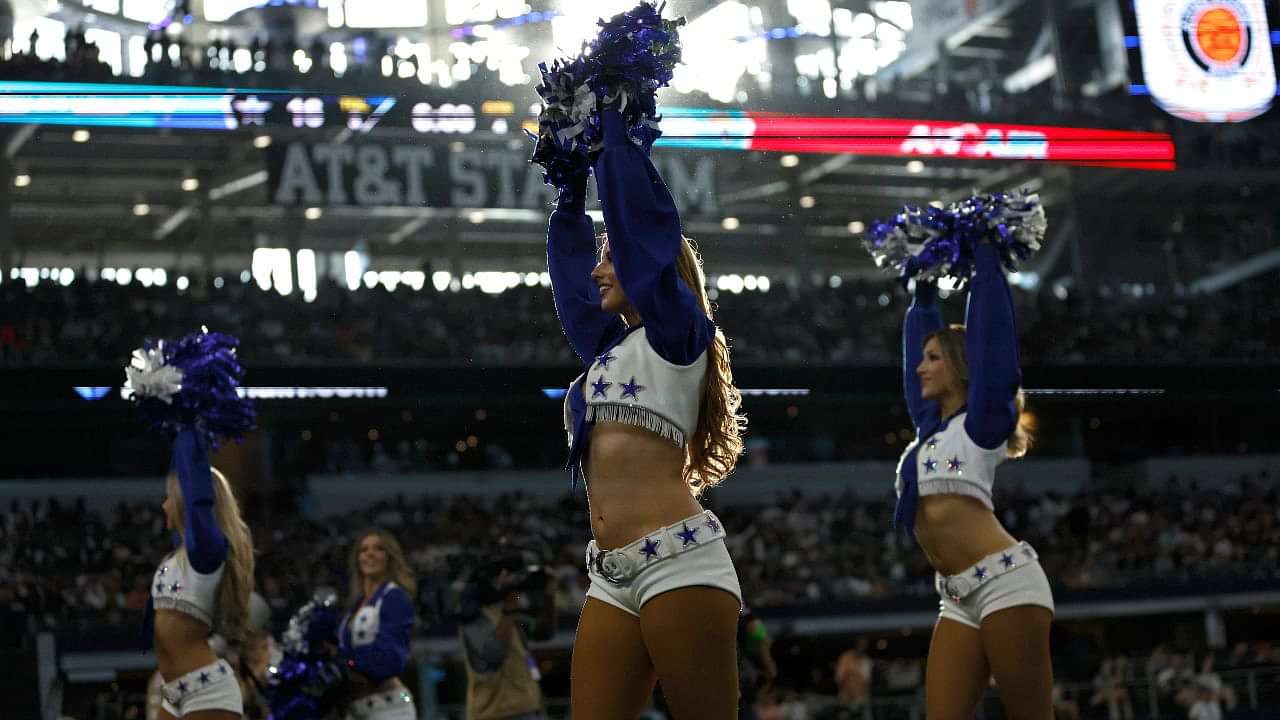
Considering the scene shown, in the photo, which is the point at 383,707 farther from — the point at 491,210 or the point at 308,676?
the point at 491,210

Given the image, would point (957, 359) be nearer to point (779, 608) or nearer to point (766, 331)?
point (779, 608)

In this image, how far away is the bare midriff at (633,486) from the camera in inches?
113

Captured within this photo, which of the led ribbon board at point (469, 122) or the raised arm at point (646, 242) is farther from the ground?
the led ribbon board at point (469, 122)

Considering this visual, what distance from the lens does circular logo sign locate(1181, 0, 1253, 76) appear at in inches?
765

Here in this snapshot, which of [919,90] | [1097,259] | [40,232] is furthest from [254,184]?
[1097,259]

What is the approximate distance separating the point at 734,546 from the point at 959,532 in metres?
11.1

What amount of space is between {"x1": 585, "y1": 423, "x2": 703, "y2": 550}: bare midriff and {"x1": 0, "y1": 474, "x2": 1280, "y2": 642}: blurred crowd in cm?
864

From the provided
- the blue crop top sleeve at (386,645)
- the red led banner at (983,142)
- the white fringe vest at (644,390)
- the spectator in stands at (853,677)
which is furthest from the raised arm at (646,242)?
the red led banner at (983,142)

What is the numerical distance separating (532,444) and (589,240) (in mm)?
15191

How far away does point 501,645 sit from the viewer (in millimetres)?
6086

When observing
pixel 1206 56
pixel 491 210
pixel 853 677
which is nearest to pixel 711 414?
pixel 853 677

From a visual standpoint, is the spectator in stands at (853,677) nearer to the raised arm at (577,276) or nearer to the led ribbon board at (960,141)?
the led ribbon board at (960,141)

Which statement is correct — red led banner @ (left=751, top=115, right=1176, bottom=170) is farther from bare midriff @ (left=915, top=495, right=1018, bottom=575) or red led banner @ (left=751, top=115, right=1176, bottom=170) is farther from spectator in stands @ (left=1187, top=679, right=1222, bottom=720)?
Answer: bare midriff @ (left=915, top=495, right=1018, bottom=575)

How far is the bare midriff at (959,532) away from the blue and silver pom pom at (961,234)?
728 mm
